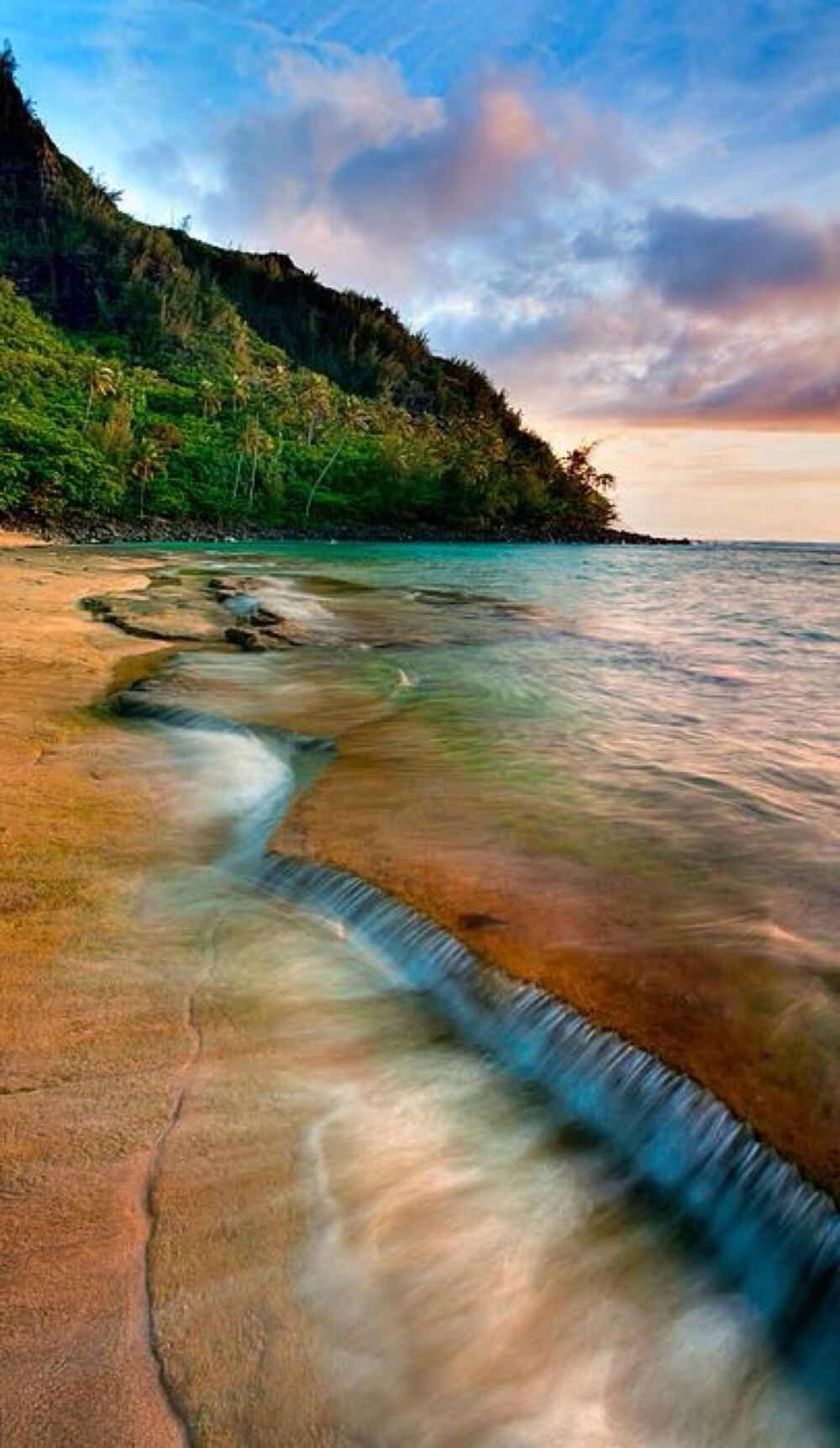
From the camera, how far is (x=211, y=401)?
2682 inches

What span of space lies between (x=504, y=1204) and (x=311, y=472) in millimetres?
68685

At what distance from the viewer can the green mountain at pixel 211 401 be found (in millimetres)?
51375

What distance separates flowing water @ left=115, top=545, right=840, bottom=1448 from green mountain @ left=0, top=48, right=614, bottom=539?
136 ft

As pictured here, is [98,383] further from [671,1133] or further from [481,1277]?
[481,1277]

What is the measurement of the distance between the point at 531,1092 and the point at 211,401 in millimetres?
73649

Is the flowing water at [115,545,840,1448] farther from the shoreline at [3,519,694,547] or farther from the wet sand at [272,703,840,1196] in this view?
the shoreline at [3,519,694,547]

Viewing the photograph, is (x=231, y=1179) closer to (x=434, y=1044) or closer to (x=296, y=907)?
(x=434, y=1044)

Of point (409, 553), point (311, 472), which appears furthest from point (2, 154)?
point (409, 553)

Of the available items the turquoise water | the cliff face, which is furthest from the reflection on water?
the cliff face

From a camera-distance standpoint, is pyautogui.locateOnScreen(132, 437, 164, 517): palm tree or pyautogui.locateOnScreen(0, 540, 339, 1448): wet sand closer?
pyautogui.locateOnScreen(0, 540, 339, 1448): wet sand

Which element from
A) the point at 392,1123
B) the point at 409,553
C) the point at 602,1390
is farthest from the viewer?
the point at 409,553

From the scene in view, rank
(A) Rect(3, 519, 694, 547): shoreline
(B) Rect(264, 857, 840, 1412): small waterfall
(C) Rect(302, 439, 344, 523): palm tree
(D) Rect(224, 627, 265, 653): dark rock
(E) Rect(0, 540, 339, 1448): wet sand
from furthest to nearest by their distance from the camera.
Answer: (C) Rect(302, 439, 344, 523): palm tree < (A) Rect(3, 519, 694, 547): shoreline < (D) Rect(224, 627, 265, 653): dark rock < (B) Rect(264, 857, 840, 1412): small waterfall < (E) Rect(0, 540, 339, 1448): wet sand

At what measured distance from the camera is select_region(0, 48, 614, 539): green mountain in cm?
5138

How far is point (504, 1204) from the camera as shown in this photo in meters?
2.28
